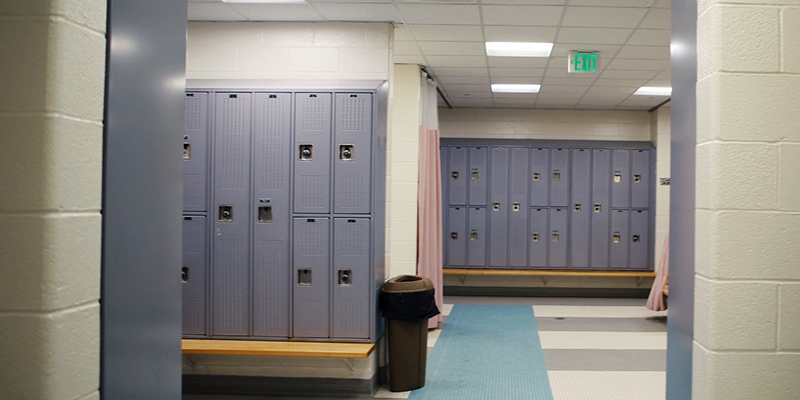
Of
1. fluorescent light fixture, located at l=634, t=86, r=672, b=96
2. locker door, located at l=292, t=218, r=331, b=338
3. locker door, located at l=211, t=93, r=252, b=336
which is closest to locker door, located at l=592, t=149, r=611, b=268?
fluorescent light fixture, located at l=634, t=86, r=672, b=96

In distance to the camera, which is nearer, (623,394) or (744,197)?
(744,197)

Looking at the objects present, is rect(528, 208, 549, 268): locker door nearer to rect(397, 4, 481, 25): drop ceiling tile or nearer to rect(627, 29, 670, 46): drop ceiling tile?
rect(627, 29, 670, 46): drop ceiling tile

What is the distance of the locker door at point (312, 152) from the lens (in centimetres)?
415

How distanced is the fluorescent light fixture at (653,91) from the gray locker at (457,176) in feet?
8.08

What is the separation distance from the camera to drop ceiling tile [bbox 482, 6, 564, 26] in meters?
4.04

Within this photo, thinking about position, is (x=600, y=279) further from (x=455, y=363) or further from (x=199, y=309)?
(x=199, y=309)

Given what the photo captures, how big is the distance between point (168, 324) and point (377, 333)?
8.56 feet

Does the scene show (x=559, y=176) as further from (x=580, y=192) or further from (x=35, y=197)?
(x=35, y=197)

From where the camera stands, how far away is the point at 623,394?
4258 millimetres

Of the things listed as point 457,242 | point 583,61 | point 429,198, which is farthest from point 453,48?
point 457,242

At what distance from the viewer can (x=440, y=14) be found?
13.8ft

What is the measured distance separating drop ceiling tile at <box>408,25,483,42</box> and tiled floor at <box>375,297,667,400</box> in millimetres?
2598

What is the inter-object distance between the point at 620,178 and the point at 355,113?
221 inches

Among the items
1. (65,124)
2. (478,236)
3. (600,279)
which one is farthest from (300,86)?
(600,279)
